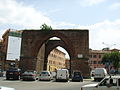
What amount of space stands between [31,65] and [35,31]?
739cm

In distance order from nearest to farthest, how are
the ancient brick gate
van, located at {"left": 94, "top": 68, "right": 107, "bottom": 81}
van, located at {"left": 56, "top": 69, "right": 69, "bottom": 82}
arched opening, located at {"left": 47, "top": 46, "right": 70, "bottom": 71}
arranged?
van, located at {"left": 56, "top": 69, "right": 69, "bottom": 82}, van, located at {"left": 94, "top": 68, "right": 107, "bottom": 81}, the ancient brick gate, arched opening, located at {"left": 47, "top": 46, "right": 70, "bottom": 71}

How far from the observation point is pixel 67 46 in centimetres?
4550

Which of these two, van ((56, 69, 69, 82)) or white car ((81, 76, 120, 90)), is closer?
white car ((81, 76, 120, 90))

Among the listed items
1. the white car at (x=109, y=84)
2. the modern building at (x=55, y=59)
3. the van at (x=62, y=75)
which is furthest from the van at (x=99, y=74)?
the modern building at (x=55, y=59)

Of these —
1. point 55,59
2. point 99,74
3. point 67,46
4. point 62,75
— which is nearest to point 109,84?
point 62,75

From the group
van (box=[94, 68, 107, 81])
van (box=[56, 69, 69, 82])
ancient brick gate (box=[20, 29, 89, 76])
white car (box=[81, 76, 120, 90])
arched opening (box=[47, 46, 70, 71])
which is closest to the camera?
white car (box=[81, 76, 120, 90])

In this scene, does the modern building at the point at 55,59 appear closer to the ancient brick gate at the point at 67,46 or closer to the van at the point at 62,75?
the ancient brick gate at the point at 67,46

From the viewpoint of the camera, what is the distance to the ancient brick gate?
A: 43.4m

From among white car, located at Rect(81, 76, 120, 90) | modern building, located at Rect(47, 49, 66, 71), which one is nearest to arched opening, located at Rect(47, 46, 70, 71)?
modern building, located at Rect(47, 49, 66, 71)

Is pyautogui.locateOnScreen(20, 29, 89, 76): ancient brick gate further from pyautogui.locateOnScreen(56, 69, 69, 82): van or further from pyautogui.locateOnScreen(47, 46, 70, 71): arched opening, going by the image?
pyautogui.locateOnScreen(47, 46, 70, 71): arched opening

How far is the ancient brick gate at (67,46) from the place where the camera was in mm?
43438

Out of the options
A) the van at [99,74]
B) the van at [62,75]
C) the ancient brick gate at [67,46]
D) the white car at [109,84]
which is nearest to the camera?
the white car at [109,84]

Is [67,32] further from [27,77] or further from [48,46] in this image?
[27,77]

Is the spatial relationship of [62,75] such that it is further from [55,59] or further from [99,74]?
[55,59]
